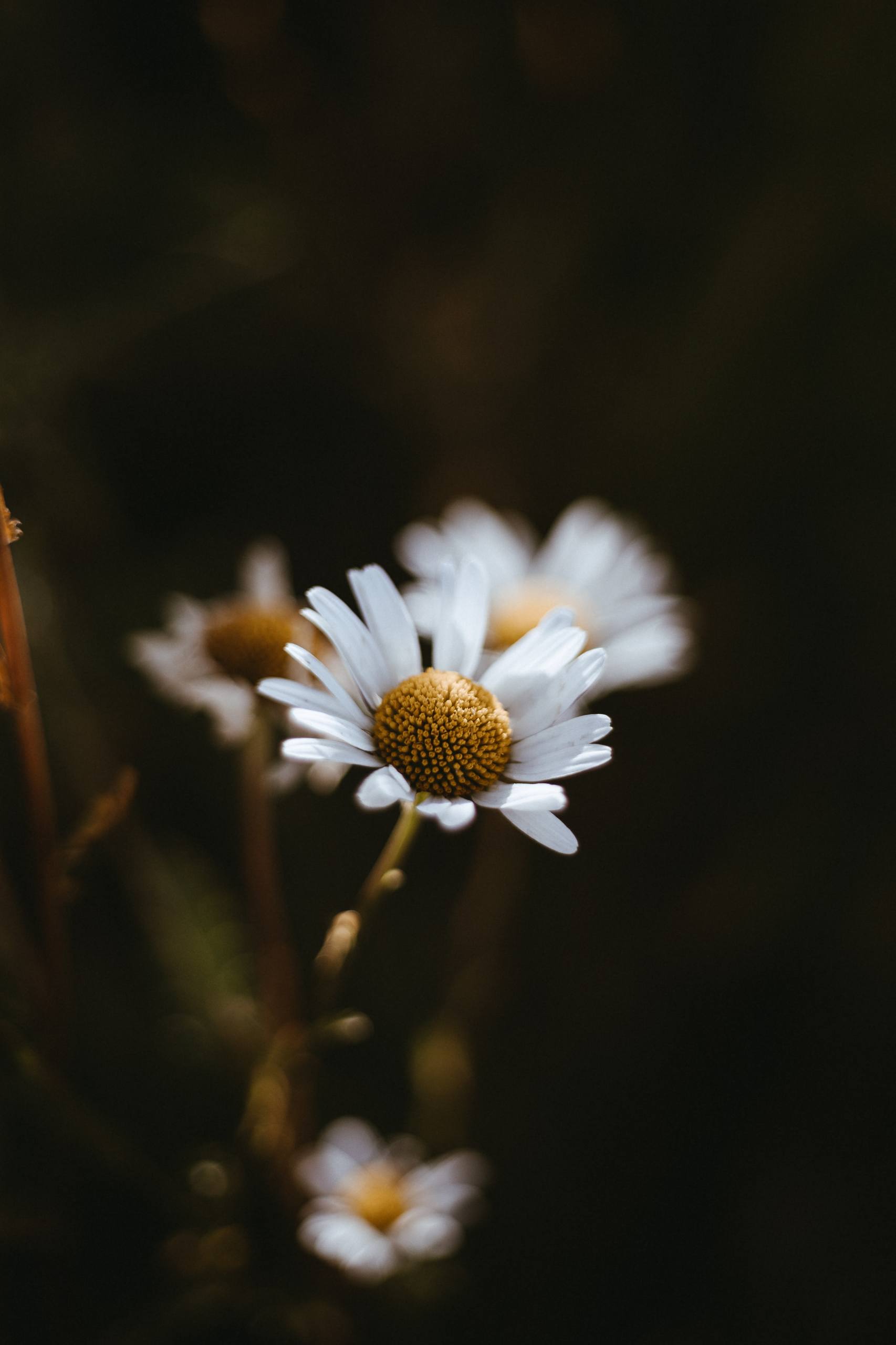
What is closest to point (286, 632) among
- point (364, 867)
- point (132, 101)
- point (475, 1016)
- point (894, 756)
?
point (364, 867)

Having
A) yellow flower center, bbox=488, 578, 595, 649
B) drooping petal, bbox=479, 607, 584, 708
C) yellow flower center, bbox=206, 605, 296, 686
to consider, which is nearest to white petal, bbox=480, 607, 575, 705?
drooping petal, bbox=479, 607, 584, 708

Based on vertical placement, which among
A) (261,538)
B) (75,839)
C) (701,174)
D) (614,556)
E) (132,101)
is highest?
(132,101)

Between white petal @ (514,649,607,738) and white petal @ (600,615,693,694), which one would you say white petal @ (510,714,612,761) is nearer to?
white petal @ (514,649,607,738)

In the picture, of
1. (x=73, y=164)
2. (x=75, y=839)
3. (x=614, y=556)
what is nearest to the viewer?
(x=75, y=839)

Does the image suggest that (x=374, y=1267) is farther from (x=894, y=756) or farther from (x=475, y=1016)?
(x=894, y=756)

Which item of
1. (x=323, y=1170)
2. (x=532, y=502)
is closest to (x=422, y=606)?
(x=323, y=1170)

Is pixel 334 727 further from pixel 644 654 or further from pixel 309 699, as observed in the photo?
pixel 644 654

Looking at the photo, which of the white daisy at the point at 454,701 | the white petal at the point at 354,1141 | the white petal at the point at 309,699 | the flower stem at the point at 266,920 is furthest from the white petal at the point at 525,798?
the white petal at the point at 354,1141
